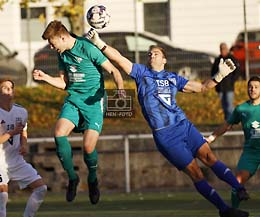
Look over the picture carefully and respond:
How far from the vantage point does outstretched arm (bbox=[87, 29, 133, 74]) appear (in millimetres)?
17312

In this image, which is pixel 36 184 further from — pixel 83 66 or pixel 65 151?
pixel 83 66

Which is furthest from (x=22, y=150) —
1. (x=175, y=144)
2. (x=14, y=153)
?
(x=175, y=144)

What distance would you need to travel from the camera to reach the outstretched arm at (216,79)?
17109 millimetres

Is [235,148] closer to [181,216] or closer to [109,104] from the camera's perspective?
[181,216]

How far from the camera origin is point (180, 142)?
1730cm

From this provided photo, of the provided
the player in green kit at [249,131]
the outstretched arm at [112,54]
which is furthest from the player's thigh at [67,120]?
the player in green kit at [249,131]

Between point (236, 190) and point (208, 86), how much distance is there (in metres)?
1.46

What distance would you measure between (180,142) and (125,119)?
12227mm

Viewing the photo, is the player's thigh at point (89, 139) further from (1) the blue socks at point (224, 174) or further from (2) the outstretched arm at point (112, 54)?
(1) the blue socks at point (224, 174)

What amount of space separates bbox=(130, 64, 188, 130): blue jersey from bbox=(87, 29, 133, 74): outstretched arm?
9cm

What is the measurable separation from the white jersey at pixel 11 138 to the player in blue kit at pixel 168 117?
4.68 ft

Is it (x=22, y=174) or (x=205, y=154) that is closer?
(x=205, y=154)

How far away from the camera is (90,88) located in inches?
702

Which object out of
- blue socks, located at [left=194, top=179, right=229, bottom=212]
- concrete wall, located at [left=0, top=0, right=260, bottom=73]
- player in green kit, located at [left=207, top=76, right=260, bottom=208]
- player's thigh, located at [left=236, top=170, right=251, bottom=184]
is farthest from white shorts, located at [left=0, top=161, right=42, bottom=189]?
concrete wall, located at [left=0, top=0, right=260, bottom=73]
